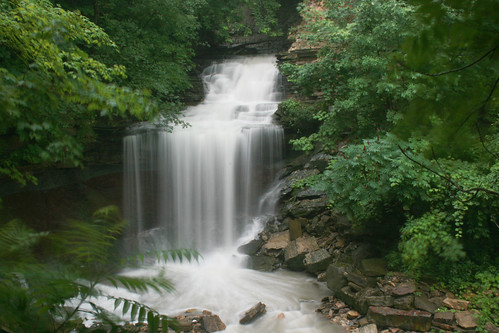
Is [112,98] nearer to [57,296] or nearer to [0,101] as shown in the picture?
[0,101]

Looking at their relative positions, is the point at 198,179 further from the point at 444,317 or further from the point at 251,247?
the point at 444,317

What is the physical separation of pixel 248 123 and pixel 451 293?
7479 mm

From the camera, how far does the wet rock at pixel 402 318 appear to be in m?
4.84

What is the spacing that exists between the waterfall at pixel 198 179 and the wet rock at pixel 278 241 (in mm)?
1397

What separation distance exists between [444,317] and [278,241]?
13.6 ft

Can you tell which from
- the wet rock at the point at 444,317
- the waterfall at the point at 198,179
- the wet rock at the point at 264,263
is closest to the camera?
the wet rock at the point at 444,317

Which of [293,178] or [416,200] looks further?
[293,178]

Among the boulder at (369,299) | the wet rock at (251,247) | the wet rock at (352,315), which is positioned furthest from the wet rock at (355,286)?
the wet rock at (251,247)

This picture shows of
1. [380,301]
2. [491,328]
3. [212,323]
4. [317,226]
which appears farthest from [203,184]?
[491,328]

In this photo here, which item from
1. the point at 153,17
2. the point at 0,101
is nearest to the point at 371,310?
the point at 0,101

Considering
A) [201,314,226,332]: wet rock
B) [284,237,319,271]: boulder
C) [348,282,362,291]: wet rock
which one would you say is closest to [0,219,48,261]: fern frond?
[201,314,226,332]: wet rock

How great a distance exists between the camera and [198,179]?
1026 cm

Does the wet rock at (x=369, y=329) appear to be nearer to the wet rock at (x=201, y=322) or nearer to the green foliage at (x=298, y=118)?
the wet rock at (x=201, y=322)

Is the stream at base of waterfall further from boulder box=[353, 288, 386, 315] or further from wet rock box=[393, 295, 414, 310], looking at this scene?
wet rock box=[393, 295, 414, 310]
